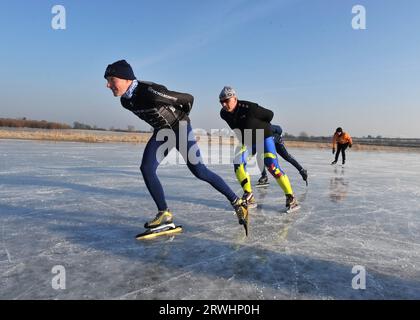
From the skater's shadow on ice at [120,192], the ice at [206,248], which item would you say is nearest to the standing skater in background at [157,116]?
the ice at [206,248]

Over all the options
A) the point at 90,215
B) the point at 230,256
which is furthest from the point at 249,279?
the point at 90,215

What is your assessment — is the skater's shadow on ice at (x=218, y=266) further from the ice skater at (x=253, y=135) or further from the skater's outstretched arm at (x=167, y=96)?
the skater's outstretched arm at (x=167, y=96)

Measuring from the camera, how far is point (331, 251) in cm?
261

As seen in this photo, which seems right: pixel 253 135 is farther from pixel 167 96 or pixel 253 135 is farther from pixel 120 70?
pixel 120 70

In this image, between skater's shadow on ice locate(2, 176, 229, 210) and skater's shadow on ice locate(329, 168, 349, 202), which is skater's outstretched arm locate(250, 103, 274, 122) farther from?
skater's shadow on ice locate(329, 168, 349, 202)

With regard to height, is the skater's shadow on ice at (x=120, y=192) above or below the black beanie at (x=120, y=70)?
below

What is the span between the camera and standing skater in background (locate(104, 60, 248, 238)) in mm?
2768

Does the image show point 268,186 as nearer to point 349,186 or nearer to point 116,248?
point 349,186

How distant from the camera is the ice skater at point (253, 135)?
155 inches

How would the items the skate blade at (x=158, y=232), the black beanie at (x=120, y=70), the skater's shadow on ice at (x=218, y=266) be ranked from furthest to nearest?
the skate blade at (x=158, y=232)
the black beanie at (x=120, y=70)
the skater's shadow on ice at (x=218, y=266)

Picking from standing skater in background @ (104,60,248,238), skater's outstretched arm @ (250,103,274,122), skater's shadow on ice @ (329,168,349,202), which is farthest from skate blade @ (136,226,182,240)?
skater's shadow on ice @ (329,168,349,202)

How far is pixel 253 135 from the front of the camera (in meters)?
4.12

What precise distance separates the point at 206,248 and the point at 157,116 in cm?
114

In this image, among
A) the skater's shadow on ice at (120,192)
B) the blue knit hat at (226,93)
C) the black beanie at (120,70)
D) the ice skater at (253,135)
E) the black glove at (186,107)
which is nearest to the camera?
the black beanie at (120,70)
